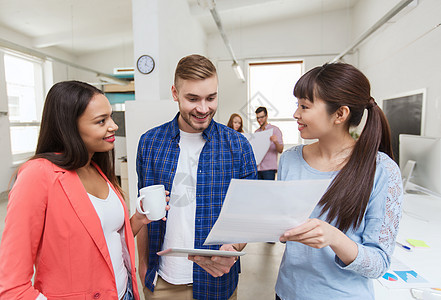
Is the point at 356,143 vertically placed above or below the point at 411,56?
below

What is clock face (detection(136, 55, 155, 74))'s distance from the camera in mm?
3410

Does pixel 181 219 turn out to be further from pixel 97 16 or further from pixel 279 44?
pixel 279 44

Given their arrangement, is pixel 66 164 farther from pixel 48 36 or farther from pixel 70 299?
pixel 48 36

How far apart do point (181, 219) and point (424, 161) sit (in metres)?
1.91

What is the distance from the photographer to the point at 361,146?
0.89 meters

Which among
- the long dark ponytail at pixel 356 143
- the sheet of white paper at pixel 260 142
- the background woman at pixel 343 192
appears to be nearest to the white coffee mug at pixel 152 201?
the background woman at pixel 343 192

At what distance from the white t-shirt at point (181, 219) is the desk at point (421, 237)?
806mm

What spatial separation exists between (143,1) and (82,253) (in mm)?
3370

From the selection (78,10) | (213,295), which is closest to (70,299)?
(213,295)

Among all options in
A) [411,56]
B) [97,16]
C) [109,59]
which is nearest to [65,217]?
[411,56]

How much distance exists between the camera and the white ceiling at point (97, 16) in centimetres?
437

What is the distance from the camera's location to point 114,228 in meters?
0.96

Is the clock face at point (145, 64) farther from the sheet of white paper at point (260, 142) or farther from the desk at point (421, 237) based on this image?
the desk at point (421, 237)

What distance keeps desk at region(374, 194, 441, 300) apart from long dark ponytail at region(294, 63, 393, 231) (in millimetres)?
530
